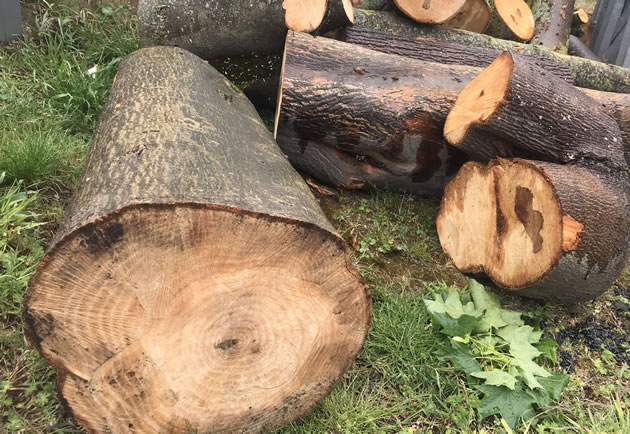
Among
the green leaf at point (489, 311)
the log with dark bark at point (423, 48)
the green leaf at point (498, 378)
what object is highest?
the log with dark bark at point (423, 48)

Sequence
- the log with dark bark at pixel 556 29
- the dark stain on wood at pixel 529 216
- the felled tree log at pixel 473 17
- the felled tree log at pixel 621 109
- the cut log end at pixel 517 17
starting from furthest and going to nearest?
the log with dark bark at pixel 556 29
the cut log end at pixel 517 17
the felled tree log at pixel 473 17
the felled tree log at pixel 621 109
the dark stain on wood at pixel 529 216

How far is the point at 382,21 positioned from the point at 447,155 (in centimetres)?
131

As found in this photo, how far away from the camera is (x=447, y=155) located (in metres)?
2.95

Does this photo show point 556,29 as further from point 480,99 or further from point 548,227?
point 548,227

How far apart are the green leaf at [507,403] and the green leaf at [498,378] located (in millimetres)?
35

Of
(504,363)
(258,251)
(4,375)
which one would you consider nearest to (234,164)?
(258,251)

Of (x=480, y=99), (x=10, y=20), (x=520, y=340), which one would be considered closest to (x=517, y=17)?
(x=480, y=99)

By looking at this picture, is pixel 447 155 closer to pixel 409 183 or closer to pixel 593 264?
pixel 409 183

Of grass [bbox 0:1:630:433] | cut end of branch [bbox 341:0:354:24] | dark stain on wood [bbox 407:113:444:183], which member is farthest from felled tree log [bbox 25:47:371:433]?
cut end of branch [bbox 341:0:354:24]

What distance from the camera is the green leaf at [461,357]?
216cm

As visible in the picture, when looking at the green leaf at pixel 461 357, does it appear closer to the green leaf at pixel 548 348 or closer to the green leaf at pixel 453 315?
the green leaf at pixel 453 315

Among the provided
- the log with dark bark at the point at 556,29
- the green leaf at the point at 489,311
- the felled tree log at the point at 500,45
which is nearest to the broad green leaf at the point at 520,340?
the green leaf at the point at 489,311

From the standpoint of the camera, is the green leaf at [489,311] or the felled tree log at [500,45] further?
the felled tree log at [500,45]

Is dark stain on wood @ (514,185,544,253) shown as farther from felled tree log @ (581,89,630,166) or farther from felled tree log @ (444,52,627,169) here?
felled tree log @ (581,89,630,166)
